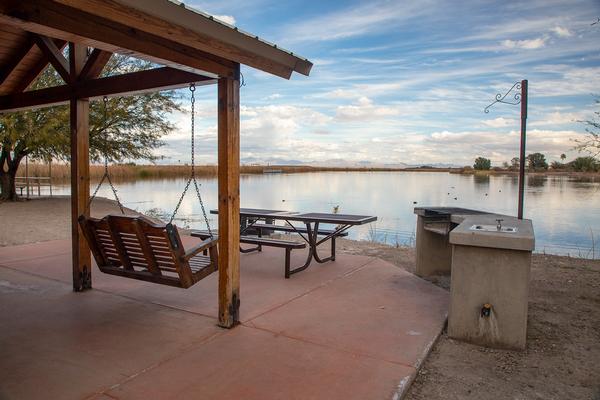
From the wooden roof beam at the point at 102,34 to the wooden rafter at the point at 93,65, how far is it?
1121mm

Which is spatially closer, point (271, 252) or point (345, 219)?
point (345, 219)

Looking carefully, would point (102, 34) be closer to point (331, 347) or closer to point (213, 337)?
point (213, 337)

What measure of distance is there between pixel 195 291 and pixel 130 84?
2.11 metres

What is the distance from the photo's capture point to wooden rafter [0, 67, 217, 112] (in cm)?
364

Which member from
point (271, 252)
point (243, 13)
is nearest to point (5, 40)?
point (243, 13)

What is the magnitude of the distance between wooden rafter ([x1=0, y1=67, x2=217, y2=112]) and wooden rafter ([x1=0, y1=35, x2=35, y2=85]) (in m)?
0.48

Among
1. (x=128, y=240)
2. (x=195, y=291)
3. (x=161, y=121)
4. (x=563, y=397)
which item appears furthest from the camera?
(x=161, y=121)

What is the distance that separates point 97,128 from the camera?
14180mm

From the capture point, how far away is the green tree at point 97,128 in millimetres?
11914

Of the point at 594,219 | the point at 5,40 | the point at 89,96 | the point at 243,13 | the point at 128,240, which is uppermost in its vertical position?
the point at 243,13

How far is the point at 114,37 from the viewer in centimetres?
281

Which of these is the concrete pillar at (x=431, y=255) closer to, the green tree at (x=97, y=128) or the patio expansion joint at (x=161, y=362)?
the patio expansion joint at (x=161, y=362)

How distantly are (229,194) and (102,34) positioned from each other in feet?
4.43

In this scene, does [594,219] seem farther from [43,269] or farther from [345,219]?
[43,269]
